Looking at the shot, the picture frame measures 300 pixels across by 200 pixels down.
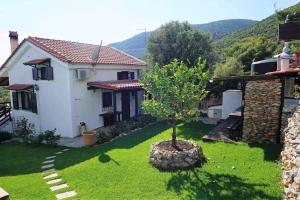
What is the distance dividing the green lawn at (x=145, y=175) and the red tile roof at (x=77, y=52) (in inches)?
278

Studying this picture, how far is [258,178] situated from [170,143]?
3.96m

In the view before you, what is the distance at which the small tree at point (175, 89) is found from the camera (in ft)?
31.0

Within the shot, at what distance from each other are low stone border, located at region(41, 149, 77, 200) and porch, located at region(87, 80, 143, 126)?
6.86 meters

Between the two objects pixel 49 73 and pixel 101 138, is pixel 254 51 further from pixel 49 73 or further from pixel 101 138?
pixel 49 73

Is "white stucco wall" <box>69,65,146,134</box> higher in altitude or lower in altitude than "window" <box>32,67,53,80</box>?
lower

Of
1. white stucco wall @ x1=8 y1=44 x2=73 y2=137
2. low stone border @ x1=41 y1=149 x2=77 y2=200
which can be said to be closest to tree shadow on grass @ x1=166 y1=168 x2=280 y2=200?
low stone border @ x1=41 y1=149 x2=77 y2=200

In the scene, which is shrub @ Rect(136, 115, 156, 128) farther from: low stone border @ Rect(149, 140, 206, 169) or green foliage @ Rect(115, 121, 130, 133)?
low stone border @ Rect(149, 140, 206, 169)

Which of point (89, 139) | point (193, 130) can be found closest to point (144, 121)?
point (193, 130)

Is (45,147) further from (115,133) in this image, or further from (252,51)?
(252,51)

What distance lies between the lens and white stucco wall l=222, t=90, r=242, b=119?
676 inches

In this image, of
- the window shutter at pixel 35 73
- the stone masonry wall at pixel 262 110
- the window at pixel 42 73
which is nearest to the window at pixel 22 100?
the window shutter at pixel 35 73

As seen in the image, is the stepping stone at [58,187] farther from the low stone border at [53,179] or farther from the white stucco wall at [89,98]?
the white stucco wall at [89,98]

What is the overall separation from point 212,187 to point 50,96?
538 inches

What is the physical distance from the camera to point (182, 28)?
85.0 feet
